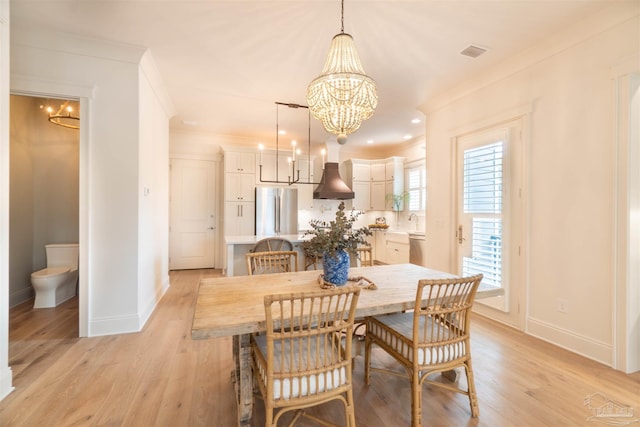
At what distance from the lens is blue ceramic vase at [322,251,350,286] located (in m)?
1.95

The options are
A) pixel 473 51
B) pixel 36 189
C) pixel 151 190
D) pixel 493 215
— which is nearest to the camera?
pixel 473 51

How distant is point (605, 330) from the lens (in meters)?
2.29

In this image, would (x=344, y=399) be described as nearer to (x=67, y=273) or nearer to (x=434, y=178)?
(x=434, y=178)

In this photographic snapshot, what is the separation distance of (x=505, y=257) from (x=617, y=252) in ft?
3.05

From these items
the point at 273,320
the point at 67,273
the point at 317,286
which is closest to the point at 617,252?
the point at 317,286

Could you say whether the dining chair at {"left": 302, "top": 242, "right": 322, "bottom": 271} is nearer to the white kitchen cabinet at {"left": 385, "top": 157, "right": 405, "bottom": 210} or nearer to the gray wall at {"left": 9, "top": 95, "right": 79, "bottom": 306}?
the gray wall at {"left": 9, "top": 95, "right": 79, "bottom": 306}

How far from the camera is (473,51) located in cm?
281

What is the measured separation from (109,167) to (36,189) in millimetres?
2250

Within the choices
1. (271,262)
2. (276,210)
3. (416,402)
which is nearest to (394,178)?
(276,210)

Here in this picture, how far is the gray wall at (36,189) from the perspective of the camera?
3.56 meters

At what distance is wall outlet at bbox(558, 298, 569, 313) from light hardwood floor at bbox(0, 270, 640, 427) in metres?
0.34

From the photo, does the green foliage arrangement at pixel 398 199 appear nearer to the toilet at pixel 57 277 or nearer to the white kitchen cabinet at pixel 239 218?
the white kitchen cabinet at pixel 239 218

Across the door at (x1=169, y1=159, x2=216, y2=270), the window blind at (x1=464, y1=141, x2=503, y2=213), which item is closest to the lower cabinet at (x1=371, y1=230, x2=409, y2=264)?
the window blind at (x1=464, y1=141, x2=503, y2=213)

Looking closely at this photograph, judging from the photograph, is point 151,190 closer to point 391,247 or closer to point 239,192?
point 239,192
